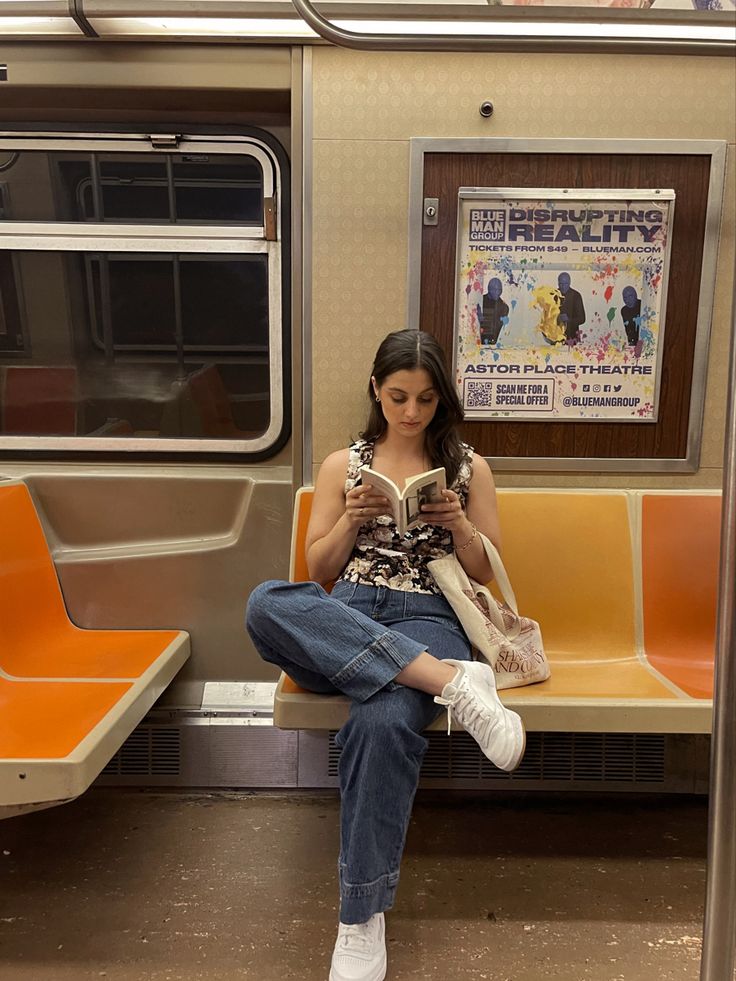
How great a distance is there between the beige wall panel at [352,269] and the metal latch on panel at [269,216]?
331 mm

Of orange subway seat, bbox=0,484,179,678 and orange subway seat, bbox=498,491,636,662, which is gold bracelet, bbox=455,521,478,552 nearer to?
orange subway seat, bbox=498,491,636,662

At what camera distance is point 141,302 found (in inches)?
125

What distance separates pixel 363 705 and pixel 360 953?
2.00 feet

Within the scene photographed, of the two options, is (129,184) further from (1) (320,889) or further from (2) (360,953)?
(2) (360,953)

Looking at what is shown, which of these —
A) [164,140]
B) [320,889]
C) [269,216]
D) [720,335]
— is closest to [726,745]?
[320,889]

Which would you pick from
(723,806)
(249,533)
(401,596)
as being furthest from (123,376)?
(723,806)

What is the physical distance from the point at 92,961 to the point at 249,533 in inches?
62.7

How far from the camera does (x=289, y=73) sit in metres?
2.74

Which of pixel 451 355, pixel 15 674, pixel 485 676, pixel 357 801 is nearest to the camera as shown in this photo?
pixel 357 801

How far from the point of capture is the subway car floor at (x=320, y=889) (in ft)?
6.77

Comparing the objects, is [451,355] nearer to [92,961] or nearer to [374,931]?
[374,931]

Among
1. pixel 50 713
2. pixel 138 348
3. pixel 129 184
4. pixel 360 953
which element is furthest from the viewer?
pixel 138 348

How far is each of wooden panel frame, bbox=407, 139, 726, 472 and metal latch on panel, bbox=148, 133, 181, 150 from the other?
3.25ft

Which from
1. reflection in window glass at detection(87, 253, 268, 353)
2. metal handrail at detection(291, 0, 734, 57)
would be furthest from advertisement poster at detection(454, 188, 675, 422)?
metal handrail at detection(291, 0, 734, 57)
